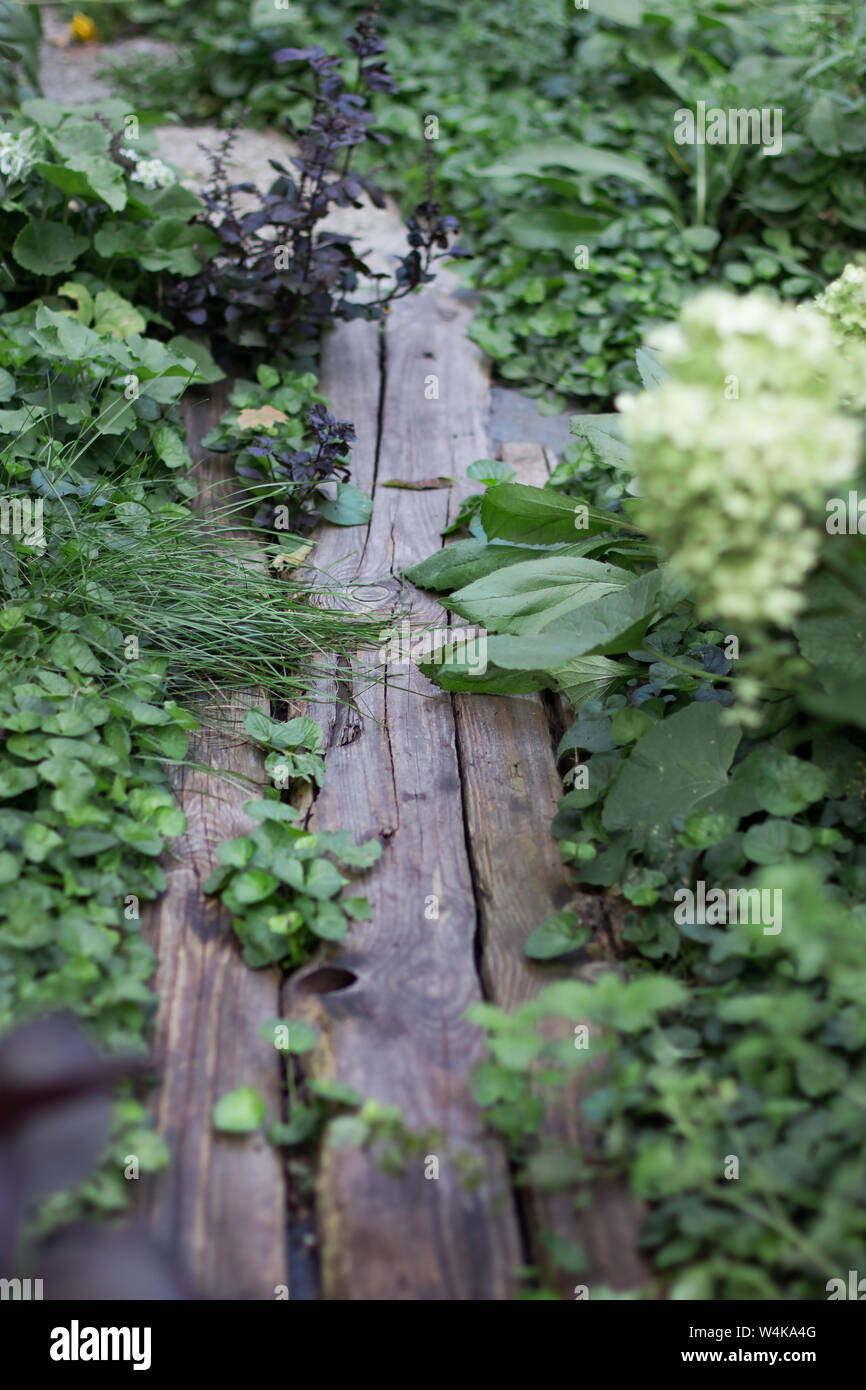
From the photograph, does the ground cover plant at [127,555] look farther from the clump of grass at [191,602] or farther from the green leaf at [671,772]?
the green leaf at [671,772]

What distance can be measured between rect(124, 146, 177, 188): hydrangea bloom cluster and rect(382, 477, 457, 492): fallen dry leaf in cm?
100

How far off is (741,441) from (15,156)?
2.25 meters

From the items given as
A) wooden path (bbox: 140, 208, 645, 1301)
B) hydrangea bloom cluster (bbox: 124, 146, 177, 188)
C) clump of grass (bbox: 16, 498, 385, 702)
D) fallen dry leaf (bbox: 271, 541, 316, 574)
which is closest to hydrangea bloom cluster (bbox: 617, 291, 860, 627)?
wooden path (bbox: 140, 208, 645, 1301)

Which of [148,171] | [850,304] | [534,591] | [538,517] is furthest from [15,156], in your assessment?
[850,304]

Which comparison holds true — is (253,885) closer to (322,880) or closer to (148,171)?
(322,880)

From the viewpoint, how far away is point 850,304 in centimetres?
204

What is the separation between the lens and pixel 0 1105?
4.63 ft

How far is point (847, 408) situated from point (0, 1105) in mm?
1688

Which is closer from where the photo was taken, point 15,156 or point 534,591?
point 534,591

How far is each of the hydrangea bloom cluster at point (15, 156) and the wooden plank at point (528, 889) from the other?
5.69ft

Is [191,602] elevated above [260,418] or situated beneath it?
situated beneath

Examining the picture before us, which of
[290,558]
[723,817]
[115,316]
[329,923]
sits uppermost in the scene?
[115,316]

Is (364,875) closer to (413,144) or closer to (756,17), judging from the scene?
(413,144)
